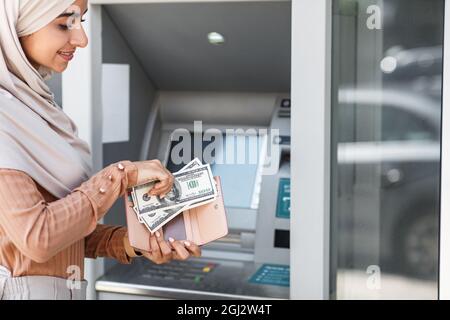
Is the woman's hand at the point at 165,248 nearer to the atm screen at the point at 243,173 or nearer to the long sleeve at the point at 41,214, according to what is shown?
the long sleeve at the point at 41,214

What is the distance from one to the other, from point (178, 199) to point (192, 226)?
111mm

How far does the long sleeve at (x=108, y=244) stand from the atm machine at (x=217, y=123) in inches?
28.1

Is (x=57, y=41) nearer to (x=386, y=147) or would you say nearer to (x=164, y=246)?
(x=164, y=246)

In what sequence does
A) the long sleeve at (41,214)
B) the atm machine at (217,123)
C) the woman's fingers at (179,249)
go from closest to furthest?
the long sleeve at (41,214) < the woman's fingers at (179,249) < the atm machine at (217,123)

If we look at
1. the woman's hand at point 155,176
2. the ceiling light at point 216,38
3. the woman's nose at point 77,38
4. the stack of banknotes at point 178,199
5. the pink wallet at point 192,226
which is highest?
the ceiling light at point 216,38

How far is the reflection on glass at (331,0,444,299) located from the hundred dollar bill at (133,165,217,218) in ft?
2.51


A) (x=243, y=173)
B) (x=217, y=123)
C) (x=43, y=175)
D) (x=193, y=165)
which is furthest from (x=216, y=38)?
(x=43, y=175)

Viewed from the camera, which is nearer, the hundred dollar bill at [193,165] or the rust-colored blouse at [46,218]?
the rust-colored blouse at [46,218]

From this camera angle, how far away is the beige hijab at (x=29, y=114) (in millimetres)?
1312

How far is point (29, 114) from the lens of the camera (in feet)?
4.54

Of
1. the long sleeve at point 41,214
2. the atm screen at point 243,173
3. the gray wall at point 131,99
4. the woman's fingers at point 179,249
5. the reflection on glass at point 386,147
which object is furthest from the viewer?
the atm screen at point 243,173

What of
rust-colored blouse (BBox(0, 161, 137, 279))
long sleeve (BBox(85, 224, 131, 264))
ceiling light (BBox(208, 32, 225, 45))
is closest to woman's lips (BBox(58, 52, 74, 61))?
rust-colored blouse (BBox(0, 161, 137, 279))

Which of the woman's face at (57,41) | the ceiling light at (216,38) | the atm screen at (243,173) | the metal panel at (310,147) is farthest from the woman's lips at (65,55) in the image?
the atm screen at (243,173)

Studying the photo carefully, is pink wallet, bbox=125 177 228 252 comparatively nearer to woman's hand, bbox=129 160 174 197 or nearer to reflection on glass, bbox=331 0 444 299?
woman's hand, bbox=129 160 174 197
